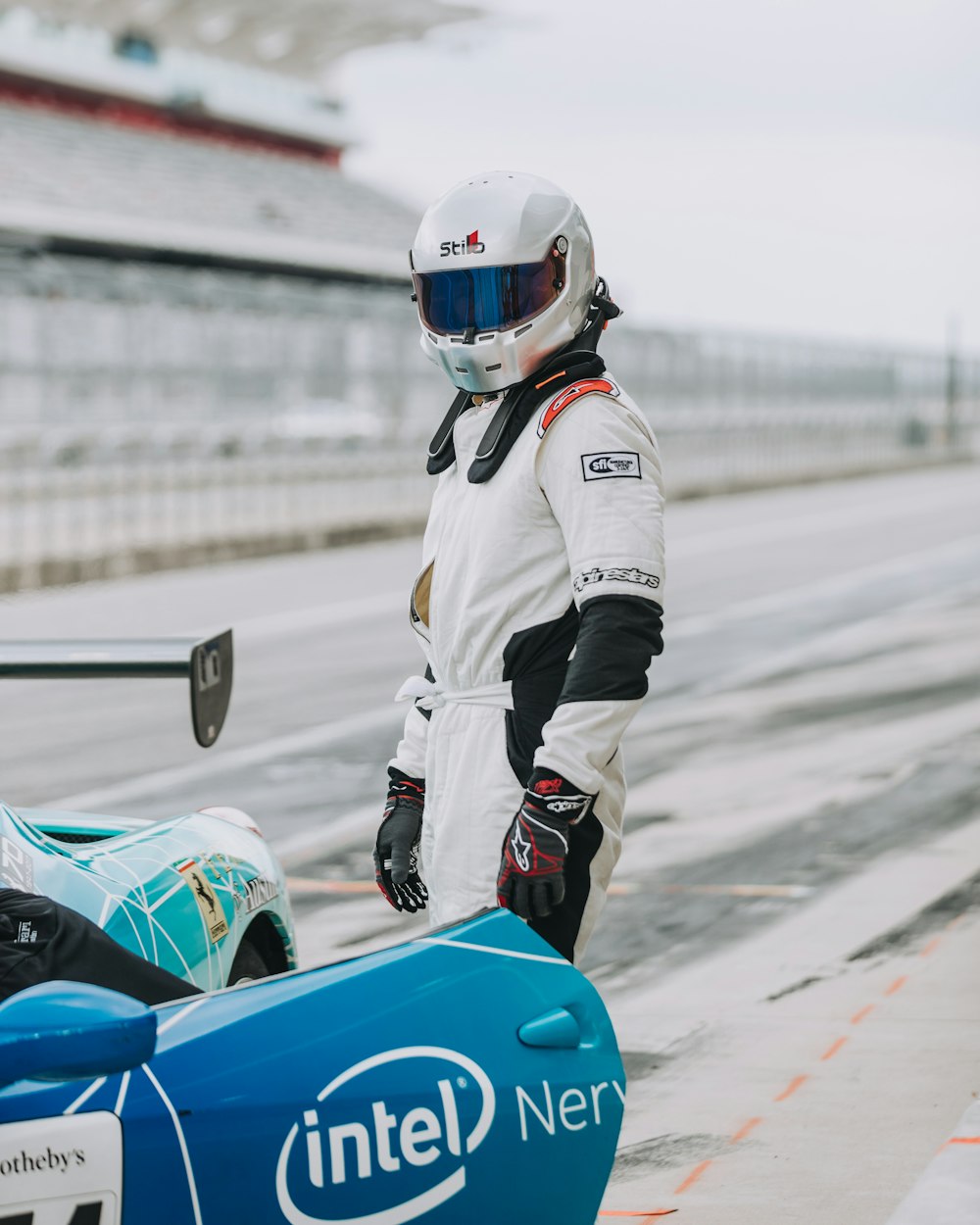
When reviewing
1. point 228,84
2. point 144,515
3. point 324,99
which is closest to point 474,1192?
point 144,515

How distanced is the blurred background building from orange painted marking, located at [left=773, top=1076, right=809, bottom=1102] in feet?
42.3

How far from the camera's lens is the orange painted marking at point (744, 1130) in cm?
433

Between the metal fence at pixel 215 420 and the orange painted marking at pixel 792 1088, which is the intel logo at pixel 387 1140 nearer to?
the orange painted marking at pixel 792 1088

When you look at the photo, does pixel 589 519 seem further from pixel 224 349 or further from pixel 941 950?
pixel 224 349

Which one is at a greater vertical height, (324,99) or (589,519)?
(324,99)

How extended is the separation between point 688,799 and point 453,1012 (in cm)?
589

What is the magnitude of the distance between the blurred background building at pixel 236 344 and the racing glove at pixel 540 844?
46.9 feet

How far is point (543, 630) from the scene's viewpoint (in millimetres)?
3096

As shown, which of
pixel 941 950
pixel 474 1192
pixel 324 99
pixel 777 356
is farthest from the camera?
pixel 324 99

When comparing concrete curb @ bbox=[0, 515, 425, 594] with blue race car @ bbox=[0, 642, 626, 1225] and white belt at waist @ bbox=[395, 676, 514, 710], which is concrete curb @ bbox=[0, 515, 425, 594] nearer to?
white belt at waist @ bbox=[395, 676, 514, 710]

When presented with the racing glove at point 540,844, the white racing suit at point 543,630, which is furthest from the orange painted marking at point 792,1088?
the racing glove at point 540,844

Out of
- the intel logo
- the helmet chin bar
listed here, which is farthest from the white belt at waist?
the intel logo

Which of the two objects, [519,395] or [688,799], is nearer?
[519,395]

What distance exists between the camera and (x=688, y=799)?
8.29 metres
